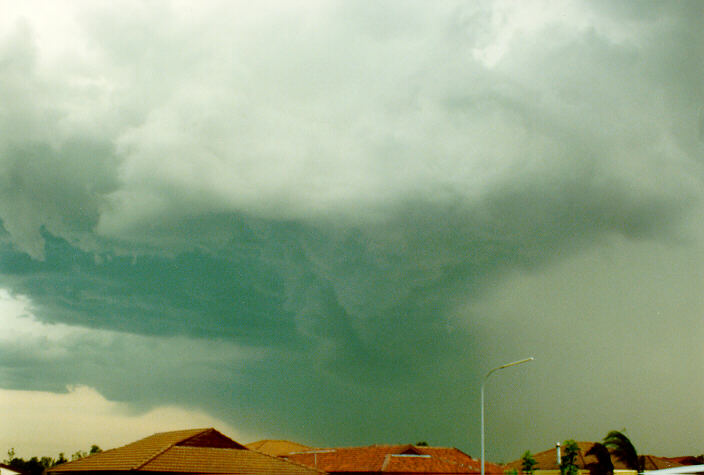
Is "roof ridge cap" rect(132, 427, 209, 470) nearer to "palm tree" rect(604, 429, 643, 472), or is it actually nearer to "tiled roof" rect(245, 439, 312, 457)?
"palm tree" rect(604, 429, 643, 472)

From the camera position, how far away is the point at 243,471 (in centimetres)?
6812

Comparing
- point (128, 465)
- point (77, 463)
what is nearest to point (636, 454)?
point (128, 465)

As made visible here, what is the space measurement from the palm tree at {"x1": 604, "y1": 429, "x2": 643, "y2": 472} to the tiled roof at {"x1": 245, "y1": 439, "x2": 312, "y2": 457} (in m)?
68.6

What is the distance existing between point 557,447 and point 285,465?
136ft

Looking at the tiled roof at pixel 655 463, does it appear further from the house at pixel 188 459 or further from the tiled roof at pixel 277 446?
the tiled roof at pixel 277 446

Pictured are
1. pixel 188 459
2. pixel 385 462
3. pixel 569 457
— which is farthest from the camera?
pixel 385 462

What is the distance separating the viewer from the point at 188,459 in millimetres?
67812

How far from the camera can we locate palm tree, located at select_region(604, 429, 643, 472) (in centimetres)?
7031

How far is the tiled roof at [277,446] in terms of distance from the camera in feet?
424

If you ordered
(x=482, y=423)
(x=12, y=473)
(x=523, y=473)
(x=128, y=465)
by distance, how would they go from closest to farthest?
(x=482, y=423) → (x=128, y=465) → (x=12, y=473) → (x=523, y=473)

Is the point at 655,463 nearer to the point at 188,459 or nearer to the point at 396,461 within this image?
the point at 396,461

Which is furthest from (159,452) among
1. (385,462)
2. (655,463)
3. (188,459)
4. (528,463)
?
(655,463)

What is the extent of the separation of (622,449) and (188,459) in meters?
44.4

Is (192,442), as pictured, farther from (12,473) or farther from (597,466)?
(597,466)
